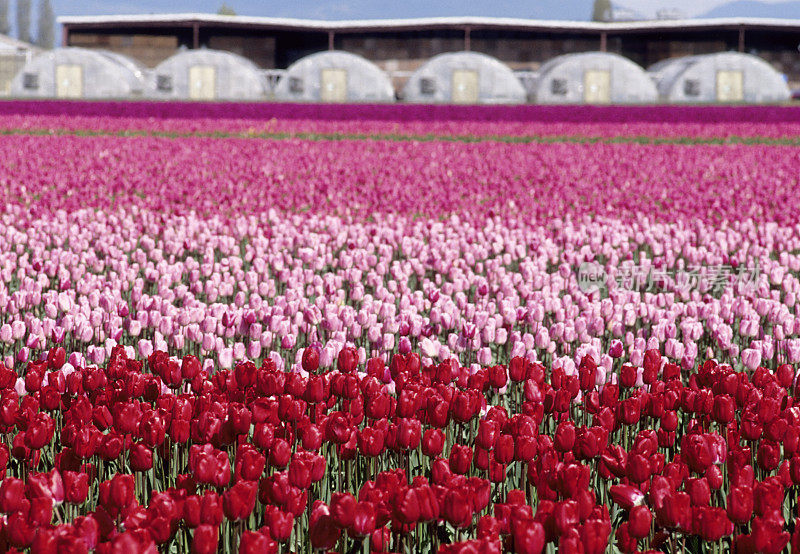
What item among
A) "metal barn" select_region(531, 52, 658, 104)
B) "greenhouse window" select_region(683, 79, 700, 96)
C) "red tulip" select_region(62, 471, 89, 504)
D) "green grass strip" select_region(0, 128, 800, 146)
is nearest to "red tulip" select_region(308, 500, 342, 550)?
"red tulip" select_region(62, 471, 89, 504)

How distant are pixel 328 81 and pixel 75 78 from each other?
12.6m

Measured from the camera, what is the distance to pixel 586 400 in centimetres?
371

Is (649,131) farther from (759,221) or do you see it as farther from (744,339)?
(744,339)

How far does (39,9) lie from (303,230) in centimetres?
14398

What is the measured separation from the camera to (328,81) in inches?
1939

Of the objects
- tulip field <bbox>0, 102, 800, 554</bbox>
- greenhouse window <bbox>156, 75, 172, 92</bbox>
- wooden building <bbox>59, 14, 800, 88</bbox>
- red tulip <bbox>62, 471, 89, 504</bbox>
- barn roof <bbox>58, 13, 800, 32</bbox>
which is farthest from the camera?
wooden building <bbox>59, 14, 800, 88</bbox>

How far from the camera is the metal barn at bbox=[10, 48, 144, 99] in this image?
162ft

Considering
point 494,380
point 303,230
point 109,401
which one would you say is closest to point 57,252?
point 303,230

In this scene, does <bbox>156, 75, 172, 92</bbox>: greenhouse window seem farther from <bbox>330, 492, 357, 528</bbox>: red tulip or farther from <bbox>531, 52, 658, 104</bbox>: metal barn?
<bbox>330, 492, 357, 528</bbox>: red tulip

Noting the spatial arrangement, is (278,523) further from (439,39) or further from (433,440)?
(439,39)

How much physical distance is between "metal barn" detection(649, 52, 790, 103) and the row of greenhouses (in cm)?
5

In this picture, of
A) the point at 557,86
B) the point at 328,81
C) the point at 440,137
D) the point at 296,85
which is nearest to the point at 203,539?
the point at 440,137

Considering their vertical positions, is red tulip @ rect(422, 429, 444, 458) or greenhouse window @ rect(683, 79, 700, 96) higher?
greenhouse window @ rect(683, 79, 700, 96)

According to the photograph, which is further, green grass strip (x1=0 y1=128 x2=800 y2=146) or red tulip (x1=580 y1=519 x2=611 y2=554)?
green grass strip (x1=0 y1=128 x2=800 y2=146)
